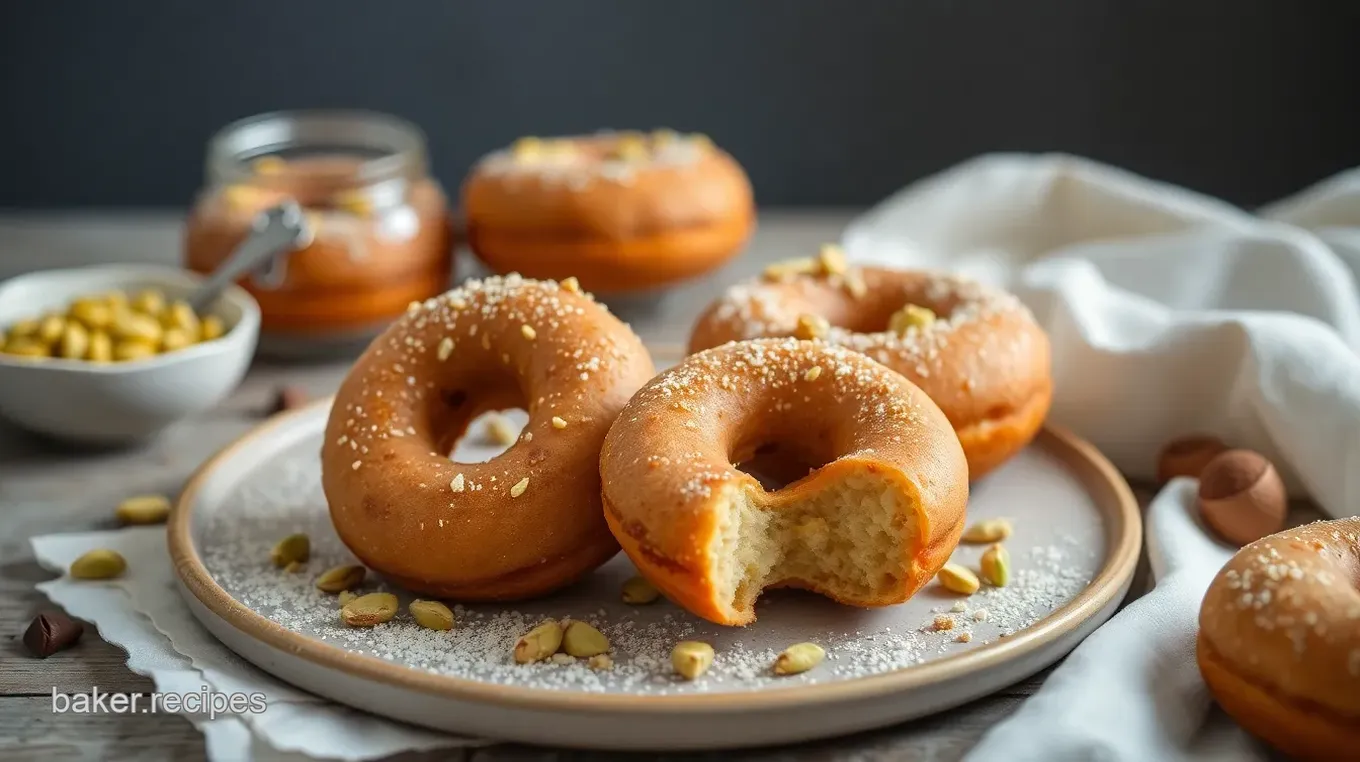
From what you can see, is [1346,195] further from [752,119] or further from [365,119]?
[365,119]

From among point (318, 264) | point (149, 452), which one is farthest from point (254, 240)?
point (149, 452)

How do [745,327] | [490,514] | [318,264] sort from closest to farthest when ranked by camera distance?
[490,514]
[745,327]
[318,264]

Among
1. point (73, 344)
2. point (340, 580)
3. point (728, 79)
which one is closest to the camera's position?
point (340, 580)

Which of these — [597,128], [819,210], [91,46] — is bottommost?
[819,210]

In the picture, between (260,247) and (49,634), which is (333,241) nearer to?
(260,247)

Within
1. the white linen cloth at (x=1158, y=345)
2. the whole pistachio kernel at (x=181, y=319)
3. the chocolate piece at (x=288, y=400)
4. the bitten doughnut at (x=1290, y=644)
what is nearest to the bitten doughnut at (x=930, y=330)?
the white linen cloth at (x=1158, y=345)

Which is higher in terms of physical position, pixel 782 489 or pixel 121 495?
pixel 782 489

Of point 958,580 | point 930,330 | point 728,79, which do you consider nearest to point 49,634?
point 958,580

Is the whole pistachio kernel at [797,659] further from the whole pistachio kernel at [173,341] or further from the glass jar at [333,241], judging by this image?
the glass jar at [333,241]
